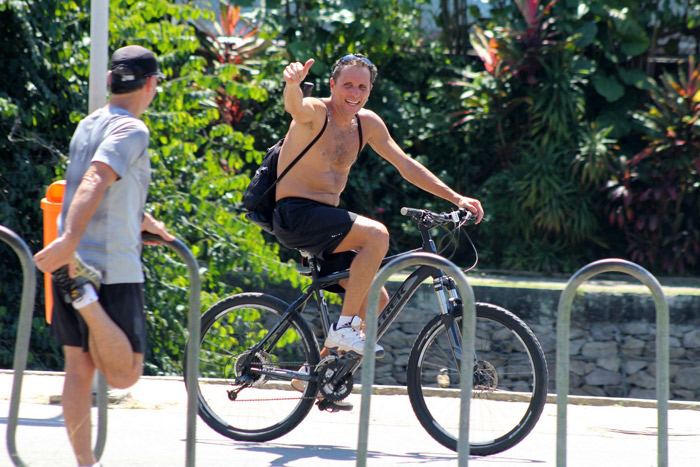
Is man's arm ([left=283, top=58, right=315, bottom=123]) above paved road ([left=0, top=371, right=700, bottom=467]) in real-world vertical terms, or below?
above

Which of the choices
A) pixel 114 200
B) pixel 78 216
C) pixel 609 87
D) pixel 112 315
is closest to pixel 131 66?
pixel 114 200

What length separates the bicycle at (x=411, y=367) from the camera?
15.9 feet

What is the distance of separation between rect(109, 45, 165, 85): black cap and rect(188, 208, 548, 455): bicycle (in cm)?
164

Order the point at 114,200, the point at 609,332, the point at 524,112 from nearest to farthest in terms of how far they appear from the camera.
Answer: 1. the point at 114,200
2. the point at 609,332
3. the point at 524,112

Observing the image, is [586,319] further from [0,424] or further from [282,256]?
[0,424]

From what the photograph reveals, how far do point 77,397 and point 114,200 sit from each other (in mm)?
797

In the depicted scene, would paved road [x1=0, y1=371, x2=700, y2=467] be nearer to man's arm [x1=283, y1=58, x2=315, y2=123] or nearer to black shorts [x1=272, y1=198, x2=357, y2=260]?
black shorts [x1=272, y1=198, x2=357, y2=260]

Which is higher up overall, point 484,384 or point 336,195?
point 336,195

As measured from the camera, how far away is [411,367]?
490cm

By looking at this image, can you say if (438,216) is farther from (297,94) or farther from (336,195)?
(297,94)

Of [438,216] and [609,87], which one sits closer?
[438,216]

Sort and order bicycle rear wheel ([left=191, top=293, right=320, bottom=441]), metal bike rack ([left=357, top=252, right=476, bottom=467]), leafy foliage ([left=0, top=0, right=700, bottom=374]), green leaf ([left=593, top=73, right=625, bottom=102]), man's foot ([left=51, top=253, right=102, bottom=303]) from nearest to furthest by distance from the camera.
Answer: man's foot ([left=51, top=253, right=102, bottom=303]), metal bike rack ([left=357, top=252, right=476, bottom=467]), bicycle rear wheel ([left=191, top=293, right=320, bottom=441]), leafy foliage ([left=0, top=0, right=700, bottom=374]), green leaf ([left=593, top=73, right=625, bottom=102])

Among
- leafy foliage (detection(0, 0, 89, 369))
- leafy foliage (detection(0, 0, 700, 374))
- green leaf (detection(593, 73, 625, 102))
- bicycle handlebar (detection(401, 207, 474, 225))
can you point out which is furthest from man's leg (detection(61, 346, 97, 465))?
green leaf (detection(593, 73, 625, 102))

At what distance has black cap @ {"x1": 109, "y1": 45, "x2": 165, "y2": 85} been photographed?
376cm
